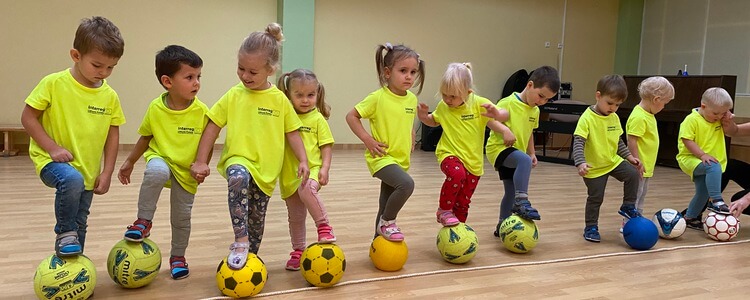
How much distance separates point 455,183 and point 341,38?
7458 millimetres

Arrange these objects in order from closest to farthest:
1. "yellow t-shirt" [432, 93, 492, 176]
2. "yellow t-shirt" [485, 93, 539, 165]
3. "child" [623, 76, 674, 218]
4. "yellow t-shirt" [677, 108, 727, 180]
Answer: "yellow t-shirt" [432, 93, 492, 176]
"yellow t-shirt" [485, 93, 539, 165]
"child" [623, 76, 674, 218]
"yellow t-shirt" [677, 108, 727, 180]

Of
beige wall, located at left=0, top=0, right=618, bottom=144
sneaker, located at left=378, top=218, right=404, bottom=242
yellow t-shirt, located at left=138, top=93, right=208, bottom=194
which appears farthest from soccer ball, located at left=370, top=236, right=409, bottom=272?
beige wall, located at left=0, top=0, right=618, bottom=144

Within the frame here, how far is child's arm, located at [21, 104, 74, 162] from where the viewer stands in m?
2.58

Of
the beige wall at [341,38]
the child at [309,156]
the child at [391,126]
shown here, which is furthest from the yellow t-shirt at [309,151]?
the beige wall at [341,38]

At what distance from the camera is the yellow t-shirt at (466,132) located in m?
3.68

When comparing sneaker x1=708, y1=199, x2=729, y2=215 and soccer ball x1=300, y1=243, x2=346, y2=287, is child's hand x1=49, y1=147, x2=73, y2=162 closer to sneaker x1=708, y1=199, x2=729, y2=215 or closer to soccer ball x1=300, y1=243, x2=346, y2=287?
soccer ball x1=300, y1=243, x2=346, y2=287

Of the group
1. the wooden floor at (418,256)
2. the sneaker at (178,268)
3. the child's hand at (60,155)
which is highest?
the child's hand at (60,155)

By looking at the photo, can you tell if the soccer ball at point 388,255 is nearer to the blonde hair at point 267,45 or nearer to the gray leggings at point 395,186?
the gray leggings at point 395,186

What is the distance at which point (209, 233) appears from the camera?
4.09m

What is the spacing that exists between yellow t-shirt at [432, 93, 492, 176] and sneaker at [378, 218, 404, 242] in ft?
1.90

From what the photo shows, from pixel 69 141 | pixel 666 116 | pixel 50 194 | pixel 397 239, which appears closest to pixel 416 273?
pixel 397 239

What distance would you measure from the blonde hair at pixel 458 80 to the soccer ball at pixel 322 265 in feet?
4.01

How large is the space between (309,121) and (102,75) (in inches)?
40.9

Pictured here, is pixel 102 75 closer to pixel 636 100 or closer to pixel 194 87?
pixel 194 87
